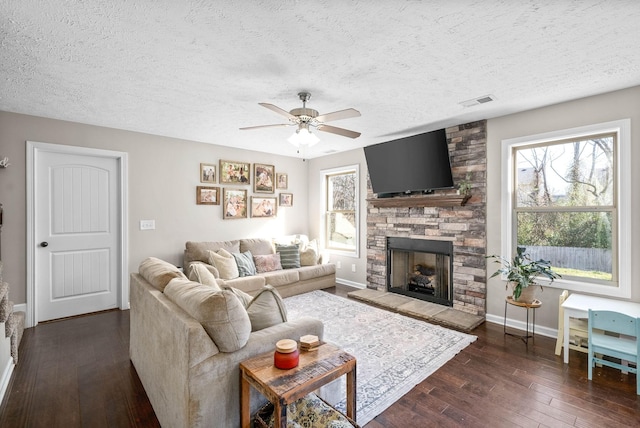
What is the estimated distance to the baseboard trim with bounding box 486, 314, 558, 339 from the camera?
3170 mm

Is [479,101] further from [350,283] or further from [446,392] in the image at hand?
[350,283]

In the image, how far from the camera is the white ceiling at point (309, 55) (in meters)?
1.73

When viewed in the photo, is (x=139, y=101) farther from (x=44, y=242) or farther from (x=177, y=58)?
(x=44, y=242)

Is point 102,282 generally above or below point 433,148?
below

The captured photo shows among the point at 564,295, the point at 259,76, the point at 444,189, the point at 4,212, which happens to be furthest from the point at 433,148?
the point at 4,212

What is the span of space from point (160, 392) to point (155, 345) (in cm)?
27

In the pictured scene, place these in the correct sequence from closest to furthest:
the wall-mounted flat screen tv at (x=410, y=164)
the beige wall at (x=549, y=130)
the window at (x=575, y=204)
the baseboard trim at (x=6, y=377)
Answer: the baseboard trim at (x=6, y=377), the beige wall at (x=549, y=130), the window at (x=575, y=204), the wall-mounted flat screen tv at (x=410, y=164)

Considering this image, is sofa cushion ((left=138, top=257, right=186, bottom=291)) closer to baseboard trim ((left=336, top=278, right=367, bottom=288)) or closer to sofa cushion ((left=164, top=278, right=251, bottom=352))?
sofa cushion ((left=164, top=278, right=251, bottom=352))

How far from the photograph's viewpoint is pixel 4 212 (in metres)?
3.34

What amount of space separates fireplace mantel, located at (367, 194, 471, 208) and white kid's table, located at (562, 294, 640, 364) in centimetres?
150

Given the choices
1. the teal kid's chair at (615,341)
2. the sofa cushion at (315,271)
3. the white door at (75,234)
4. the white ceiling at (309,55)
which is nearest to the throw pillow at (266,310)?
the white ceiling at (309,55)

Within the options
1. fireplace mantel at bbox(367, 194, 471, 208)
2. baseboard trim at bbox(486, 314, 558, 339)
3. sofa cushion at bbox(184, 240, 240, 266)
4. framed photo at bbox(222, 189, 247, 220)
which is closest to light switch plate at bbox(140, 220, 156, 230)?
sofa cushion at bbox(184, 240, 240, 266)

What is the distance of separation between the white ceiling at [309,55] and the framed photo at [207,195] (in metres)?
1.45

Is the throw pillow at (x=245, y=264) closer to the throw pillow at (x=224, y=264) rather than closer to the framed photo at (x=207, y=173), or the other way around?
the throw pillow at (x=224, y=264)
